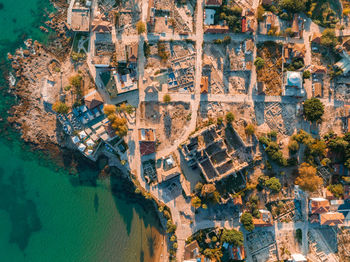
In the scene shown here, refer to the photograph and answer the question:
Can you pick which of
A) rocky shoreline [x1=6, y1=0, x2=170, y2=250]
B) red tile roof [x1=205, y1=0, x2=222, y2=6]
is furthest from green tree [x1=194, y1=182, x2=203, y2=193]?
red tile roof [x1=205, y1=0, x2=222, y2=6]

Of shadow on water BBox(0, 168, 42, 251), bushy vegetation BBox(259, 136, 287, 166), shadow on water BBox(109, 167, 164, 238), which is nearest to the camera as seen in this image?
bushy vegetation BBox(259, 136, 287, 166)

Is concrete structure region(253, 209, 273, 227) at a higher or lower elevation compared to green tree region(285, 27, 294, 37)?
lower

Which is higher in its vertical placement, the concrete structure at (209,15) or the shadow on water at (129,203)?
the concrete structure at (209,15)

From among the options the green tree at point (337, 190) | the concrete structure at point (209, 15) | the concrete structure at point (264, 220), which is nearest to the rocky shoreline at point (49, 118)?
the concrete structure at point (264, 220)

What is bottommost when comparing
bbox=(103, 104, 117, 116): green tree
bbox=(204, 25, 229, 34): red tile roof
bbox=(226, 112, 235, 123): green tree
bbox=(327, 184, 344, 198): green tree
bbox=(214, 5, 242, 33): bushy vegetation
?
bbox=(327, 184, 344, 198): green tree

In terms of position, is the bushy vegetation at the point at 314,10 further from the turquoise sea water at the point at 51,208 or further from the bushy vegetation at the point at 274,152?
the turquoise sea water at the point at 51,208

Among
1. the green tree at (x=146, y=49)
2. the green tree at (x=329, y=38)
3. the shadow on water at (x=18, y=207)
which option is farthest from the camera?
the shadow on water at (x=18, y=207)

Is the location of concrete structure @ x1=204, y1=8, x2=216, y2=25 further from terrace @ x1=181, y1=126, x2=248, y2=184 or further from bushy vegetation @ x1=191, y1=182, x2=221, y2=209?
bushy vegetation @ x1=191, y1=182, x2=221, y2=209

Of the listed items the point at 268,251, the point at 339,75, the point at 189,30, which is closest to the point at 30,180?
the point at 189,30
